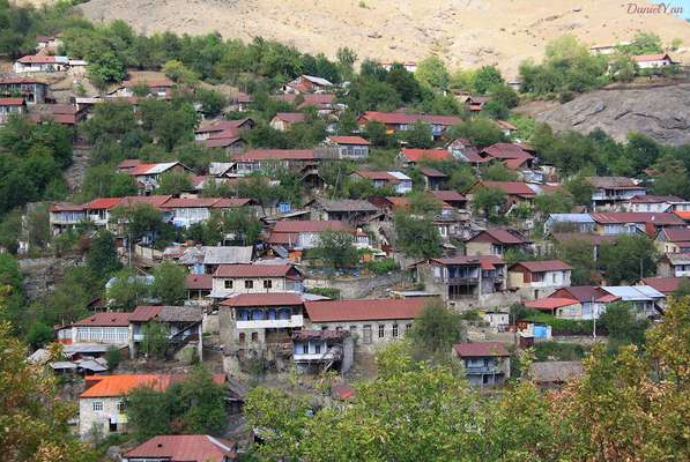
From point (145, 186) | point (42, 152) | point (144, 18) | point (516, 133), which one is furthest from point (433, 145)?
point (144, 18)

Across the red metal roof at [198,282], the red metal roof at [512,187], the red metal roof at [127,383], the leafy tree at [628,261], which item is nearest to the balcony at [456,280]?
the leafy tree at [628,261]

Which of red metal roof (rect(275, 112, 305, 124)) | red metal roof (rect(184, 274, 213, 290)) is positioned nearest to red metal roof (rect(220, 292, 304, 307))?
red metal roof (rect(184, 274, 213, 290))

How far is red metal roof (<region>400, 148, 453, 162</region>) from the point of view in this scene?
161 ft

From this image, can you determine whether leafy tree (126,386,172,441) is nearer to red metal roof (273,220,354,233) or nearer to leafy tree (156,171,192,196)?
red metal roof (273,220,354,233)

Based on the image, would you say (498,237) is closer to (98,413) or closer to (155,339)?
(155,339)

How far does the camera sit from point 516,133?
198ft

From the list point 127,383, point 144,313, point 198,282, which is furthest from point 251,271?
point 127,383

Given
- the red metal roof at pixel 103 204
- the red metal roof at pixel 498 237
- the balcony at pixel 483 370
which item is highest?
the red metal roof at pixel 103 204

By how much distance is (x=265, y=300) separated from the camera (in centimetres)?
3228

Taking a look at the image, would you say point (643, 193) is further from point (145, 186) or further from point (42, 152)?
point (42, 152)

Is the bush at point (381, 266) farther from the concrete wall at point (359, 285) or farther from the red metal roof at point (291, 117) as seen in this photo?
the red metal roof at point (291, 117)

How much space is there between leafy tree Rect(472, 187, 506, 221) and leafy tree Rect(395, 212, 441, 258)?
224 inches

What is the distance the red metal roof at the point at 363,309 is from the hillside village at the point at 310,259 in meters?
0.10

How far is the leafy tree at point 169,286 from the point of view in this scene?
34.2 meters
